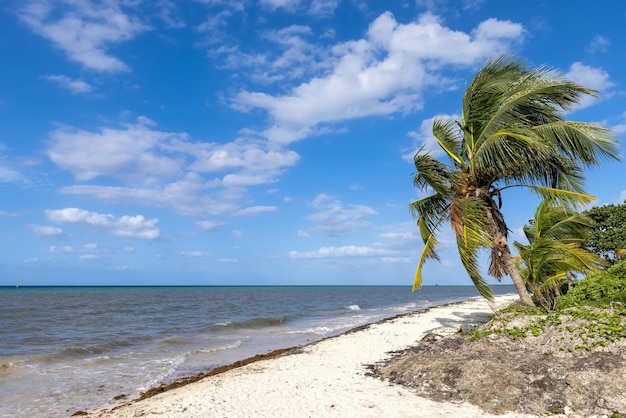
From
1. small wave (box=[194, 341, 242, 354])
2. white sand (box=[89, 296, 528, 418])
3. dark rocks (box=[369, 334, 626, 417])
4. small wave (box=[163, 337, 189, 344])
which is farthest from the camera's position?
small wave (box=[163, 337, 189, 344])

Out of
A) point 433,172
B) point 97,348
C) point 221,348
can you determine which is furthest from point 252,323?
point 433,172

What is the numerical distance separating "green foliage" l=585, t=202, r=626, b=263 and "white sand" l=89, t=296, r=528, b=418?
1310 cm

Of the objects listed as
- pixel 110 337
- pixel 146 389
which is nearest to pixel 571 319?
pixel 146 389

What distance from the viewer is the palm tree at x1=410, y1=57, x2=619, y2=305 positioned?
10.3 m

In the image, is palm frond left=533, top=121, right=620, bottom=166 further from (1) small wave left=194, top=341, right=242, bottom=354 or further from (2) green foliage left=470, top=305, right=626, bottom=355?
(1) small wave left=194, top=341, right=242, bottom=354

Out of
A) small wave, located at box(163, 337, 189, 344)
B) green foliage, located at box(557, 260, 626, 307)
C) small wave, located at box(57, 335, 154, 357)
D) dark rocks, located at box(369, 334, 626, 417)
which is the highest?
green foliage, located at box(557, 260, 626, 307)

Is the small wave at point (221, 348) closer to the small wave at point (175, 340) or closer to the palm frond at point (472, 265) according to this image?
the small wave at point (175, 340)

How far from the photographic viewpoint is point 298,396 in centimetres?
773

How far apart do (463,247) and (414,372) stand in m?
3.66

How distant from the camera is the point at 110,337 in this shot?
1866cm

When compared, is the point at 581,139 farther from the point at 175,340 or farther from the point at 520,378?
the point at 175,340

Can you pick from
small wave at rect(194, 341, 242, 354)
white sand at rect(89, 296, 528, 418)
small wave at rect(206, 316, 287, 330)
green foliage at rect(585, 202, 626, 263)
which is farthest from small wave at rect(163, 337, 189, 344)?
green foliage at rect(585, 202, 626, 263)

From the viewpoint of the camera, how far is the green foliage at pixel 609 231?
1808cm

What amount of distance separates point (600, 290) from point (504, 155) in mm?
4692
